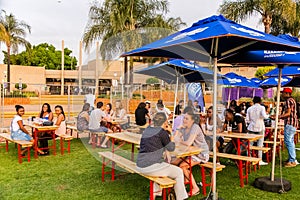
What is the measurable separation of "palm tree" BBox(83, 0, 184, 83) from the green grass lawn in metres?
2.09

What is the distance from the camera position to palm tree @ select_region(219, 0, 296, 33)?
49.5ft

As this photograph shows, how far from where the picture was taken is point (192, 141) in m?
3.89

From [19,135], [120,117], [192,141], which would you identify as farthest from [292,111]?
[19,135]

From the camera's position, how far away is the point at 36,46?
→ 147ft

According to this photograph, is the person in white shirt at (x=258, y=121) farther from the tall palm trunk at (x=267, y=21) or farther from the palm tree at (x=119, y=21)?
the tall palm trunk at (x=267, y=21)

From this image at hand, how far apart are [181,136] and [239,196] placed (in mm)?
1129

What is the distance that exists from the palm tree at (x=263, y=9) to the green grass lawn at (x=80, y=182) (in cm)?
1212

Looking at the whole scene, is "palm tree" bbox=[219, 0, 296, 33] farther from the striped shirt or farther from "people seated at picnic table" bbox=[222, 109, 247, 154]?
"people seated at picnic table" bbox=[222, 109, 247, 154]

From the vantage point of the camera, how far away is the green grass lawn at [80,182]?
12.8ft

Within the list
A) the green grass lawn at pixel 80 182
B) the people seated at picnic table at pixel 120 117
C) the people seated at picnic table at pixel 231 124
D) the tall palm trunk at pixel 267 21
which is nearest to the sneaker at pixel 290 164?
the green grass lawn at pixel 80 182

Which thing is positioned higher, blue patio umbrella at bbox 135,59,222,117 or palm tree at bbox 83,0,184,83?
palm tree at bbox 83,0,184,83

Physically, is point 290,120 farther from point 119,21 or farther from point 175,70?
point 119,21

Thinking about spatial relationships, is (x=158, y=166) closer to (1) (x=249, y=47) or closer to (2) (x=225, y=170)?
(1) (x=249, y=47)

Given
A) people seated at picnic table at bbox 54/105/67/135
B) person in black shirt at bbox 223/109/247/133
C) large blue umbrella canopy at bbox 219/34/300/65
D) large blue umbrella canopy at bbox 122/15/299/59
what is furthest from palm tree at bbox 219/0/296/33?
large blue umbrella canopy at bbox 122/15/299/59
